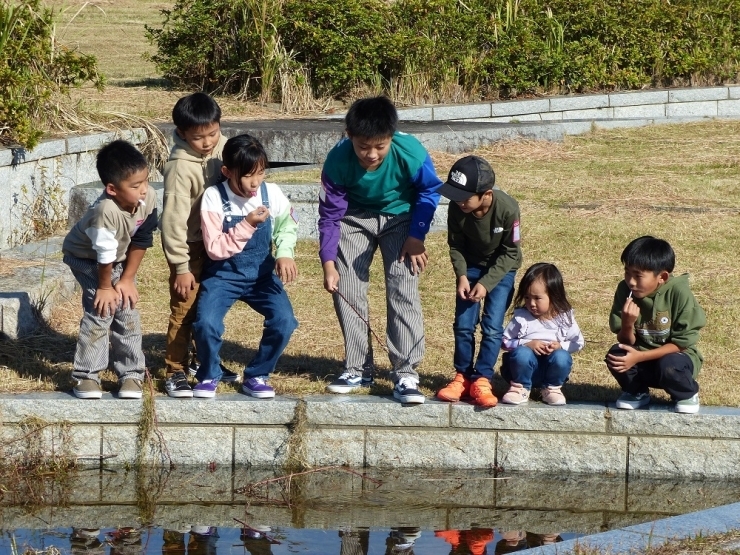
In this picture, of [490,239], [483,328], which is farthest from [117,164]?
[483,328]

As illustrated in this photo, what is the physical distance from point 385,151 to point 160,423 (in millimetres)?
1573

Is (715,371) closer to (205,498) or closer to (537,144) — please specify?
(205,498)

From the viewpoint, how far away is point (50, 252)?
7238 mm

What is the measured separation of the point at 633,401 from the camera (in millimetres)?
5012

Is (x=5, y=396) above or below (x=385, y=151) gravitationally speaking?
below

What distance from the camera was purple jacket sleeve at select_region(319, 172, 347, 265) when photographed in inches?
202

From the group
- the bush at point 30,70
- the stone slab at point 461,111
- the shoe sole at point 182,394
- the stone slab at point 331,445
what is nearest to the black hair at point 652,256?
the stone slab at point 331,445

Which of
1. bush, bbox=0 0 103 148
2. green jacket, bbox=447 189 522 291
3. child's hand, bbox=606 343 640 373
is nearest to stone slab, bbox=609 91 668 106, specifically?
bush, bbox=0 0 103 148

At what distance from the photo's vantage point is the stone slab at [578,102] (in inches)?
499

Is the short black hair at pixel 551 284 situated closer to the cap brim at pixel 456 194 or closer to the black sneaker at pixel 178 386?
the cap brim at pixel 456 194

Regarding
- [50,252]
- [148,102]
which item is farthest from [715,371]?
[148,102]

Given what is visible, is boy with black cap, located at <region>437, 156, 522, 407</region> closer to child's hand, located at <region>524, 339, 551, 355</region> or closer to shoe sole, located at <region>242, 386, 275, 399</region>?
child's hand, located at <region>524, 339, 551, 355</region>

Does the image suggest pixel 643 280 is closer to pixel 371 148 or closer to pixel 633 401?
pixel 633 401

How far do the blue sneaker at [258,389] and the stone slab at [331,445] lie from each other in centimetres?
26
